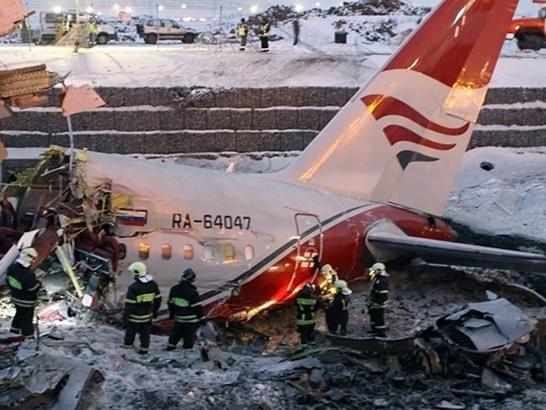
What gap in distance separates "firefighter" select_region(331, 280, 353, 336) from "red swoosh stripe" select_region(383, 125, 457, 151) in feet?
10.3

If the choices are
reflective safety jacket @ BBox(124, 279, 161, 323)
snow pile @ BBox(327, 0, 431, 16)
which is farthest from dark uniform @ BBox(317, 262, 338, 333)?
snow pile @ BBox(327, 0, 431, 16)

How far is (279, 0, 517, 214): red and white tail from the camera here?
12984 mm

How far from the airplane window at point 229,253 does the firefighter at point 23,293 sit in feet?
9.95

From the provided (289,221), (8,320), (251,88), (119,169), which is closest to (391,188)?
(289,221)

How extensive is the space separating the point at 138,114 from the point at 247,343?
11.4 metres

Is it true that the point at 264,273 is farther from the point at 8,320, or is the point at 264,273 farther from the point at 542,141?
the point at 542,141

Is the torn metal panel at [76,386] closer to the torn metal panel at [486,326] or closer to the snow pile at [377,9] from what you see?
the torn metal panel at [486,326]

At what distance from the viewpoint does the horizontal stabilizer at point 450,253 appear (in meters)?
11.2

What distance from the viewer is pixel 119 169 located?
10664mm

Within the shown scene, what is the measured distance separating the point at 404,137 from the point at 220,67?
1237cm

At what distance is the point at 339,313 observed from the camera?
11391mm

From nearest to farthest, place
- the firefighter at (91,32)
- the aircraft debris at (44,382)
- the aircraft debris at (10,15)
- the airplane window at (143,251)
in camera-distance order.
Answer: the aircraft debris at (44,382) → the aircraft debris at (10,15) → the airplane window at (143,251) → the firefighter at (91,32)

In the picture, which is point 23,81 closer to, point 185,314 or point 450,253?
point 185,314

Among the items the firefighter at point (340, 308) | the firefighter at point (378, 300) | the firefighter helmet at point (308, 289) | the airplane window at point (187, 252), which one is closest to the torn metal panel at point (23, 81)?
the airplane window at point (187, 252)
